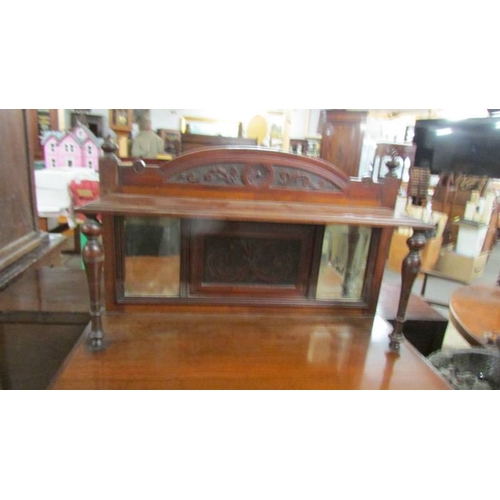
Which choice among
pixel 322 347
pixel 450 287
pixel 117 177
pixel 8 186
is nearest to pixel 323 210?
pixel 322 347

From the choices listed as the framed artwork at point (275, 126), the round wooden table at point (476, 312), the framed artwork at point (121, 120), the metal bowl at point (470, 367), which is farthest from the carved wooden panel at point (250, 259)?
the framed artwork at point (121, 120)

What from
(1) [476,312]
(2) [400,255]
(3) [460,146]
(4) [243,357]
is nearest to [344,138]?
(3) [460,146]

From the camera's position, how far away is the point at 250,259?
3.68 ft

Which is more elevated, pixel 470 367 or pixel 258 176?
pixel 258 176

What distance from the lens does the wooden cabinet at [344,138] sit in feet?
9.09

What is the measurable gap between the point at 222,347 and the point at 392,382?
0.46 meters

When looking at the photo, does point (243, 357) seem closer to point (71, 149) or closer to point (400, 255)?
point (400, 255)

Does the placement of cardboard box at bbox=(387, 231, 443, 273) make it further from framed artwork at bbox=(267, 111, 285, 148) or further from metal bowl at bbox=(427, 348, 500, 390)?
framed artwork at bbox=(267, 111, 285, 148)

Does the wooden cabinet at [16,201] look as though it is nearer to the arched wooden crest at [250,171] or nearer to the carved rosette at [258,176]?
the arched wooden crest at [250,171]

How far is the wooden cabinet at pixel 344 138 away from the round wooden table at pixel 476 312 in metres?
1.51

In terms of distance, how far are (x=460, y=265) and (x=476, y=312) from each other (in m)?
1.39

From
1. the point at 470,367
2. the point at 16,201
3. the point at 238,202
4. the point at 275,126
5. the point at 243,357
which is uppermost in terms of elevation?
the point at 275,126

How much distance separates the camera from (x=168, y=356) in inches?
36.3

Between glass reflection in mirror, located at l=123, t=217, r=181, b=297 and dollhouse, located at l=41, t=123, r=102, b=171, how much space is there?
2.39 m
